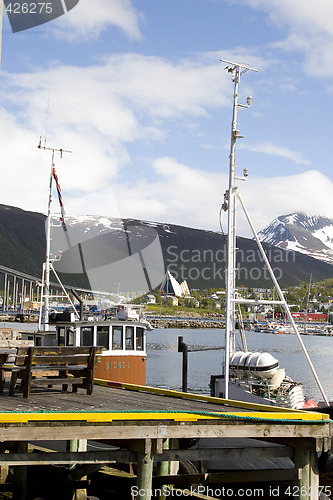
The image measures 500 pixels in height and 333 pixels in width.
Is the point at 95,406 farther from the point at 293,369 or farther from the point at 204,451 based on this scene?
the point at 293,369

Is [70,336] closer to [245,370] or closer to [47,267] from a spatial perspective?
[245,370]

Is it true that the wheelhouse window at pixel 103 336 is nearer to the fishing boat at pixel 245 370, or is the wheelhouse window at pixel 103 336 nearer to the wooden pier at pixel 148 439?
the fishing boat at pixel 245 370

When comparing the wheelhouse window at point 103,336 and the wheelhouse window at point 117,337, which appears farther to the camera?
the wheelhouse window at point 117,337

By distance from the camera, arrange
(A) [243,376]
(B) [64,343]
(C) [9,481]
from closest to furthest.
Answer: (C) [9,481]
(B) [64,343]
(A) [243,376]

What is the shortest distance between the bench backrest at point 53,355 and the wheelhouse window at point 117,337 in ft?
40.8

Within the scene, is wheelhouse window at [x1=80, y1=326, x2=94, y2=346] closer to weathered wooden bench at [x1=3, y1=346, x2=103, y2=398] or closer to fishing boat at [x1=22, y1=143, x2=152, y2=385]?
fishing boat at [x1=22, y1=143, x2=152, y2=385]

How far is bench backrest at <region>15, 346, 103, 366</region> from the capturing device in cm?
1362

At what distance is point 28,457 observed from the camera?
11.5m

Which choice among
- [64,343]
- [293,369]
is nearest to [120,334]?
[64,343]

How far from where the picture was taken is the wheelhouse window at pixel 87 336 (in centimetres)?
2656

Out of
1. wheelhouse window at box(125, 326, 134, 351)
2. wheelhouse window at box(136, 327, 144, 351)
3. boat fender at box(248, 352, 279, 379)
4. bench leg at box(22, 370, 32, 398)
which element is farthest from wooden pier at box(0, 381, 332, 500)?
boat fender at box(248, 352, 279, 379)

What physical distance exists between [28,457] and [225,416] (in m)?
3.70

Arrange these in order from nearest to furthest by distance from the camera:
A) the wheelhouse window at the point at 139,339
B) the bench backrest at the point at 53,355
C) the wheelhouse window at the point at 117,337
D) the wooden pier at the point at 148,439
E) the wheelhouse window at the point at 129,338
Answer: the wooden pier at the point at 148,439 → the bench backrest at the point at 53,355 → the wheelhouse window at the point at 117,337 → the wheelhouse window at the point at 129,338 → the wheelhouse window at the point at 139,339

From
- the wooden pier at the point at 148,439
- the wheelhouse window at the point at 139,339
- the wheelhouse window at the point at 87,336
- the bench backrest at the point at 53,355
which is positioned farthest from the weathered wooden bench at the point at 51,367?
the wheelhouse window at the point at 139,339
